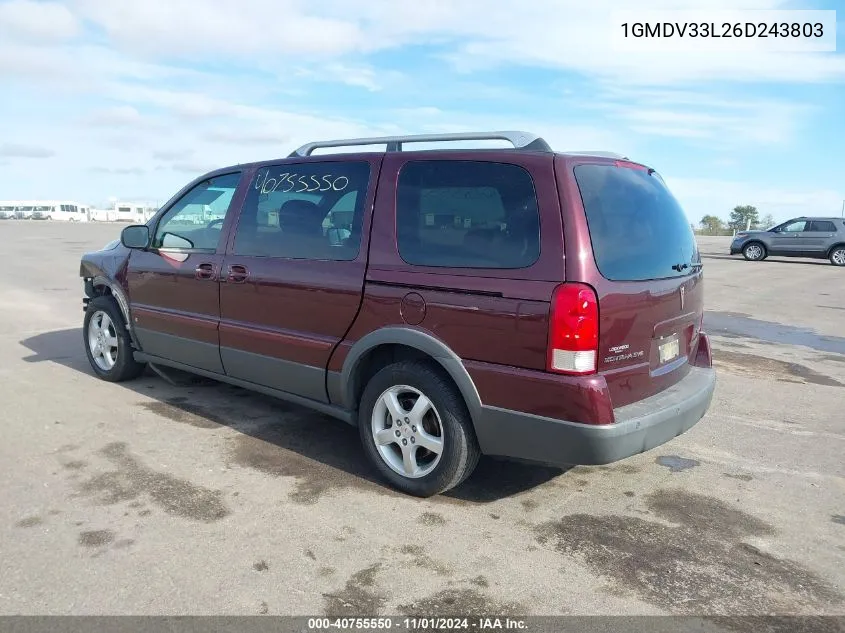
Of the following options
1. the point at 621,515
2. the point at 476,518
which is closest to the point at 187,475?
the point at 476,518

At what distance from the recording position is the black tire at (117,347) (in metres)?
5.75

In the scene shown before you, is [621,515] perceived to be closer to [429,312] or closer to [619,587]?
[619,587]

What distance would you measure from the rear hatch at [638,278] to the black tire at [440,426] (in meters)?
0.77

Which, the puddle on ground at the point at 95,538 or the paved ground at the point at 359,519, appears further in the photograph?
the puddle on ground at the point at 95,538

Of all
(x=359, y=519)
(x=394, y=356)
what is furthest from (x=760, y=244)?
(x=359, y=519)

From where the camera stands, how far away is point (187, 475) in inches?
155

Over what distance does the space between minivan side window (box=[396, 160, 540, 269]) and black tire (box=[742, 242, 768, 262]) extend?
2430 cm

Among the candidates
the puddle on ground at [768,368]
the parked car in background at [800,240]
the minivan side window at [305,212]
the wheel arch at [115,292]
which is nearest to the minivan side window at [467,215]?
the minivan side window at [305,212]

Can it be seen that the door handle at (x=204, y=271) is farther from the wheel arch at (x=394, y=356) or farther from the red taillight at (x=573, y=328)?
the red taillight at (x=573, y=328)

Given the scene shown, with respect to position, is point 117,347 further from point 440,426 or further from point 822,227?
point 822,227

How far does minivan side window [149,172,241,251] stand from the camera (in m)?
4.90

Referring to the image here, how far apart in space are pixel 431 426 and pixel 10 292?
398 inches

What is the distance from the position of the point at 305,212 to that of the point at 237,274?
0.69 metres

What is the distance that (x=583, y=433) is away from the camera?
10.4 ft
